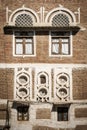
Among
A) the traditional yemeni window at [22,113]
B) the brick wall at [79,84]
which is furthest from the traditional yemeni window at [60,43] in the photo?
the traditional yemeni window at [22,113]

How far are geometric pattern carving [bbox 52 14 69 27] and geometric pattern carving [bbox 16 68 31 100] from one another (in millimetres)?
2822

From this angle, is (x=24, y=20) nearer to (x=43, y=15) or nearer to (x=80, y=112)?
(x=43, y=15)

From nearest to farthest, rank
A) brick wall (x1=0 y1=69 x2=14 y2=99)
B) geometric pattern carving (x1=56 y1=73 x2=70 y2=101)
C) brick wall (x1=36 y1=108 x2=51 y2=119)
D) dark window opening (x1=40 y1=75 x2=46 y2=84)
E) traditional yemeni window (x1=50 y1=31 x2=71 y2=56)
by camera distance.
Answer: brick wall (x1=36 y1=108 x2=51 y2=119) < brick wall (x1=0 y1=69 x2=14 y2=99) < geometric pattern carving (x1=56 y1=73 x2=70 y2=101) < dark window opening (x1=40 y1=75 x2=46 y2=84) < traditional yemeni window (x1=50 y1=31 x2=71 y2=56)

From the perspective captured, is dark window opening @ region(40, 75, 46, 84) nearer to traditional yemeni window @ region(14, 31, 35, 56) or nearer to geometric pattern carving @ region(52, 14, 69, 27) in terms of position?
traditional yemeni window @ region(14, 31, 35, 56)

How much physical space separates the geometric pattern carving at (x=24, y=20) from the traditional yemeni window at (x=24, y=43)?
16.3 inches

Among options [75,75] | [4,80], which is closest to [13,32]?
[4,80]

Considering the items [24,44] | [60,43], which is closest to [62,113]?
[60,43]

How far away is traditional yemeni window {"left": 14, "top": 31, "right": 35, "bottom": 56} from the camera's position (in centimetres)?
2075

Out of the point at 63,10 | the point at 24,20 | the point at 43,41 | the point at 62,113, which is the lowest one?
the point at 62,113

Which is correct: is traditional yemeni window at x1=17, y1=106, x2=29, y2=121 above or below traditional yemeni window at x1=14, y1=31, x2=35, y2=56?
below

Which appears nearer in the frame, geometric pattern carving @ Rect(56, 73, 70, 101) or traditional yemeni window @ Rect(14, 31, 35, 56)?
geometric pattern carving @ Rect(56, 73, 70, 101)

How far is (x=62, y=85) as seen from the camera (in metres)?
20.6

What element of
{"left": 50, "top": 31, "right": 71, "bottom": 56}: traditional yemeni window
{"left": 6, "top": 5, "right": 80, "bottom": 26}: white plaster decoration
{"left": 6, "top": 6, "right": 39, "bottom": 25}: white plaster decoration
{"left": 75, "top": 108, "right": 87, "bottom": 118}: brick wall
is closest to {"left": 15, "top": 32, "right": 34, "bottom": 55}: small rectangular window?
{"left": 6, "top": 5, "right": 80, "bottom": 26}: white plaster decoration

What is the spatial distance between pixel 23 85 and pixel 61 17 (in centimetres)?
403
